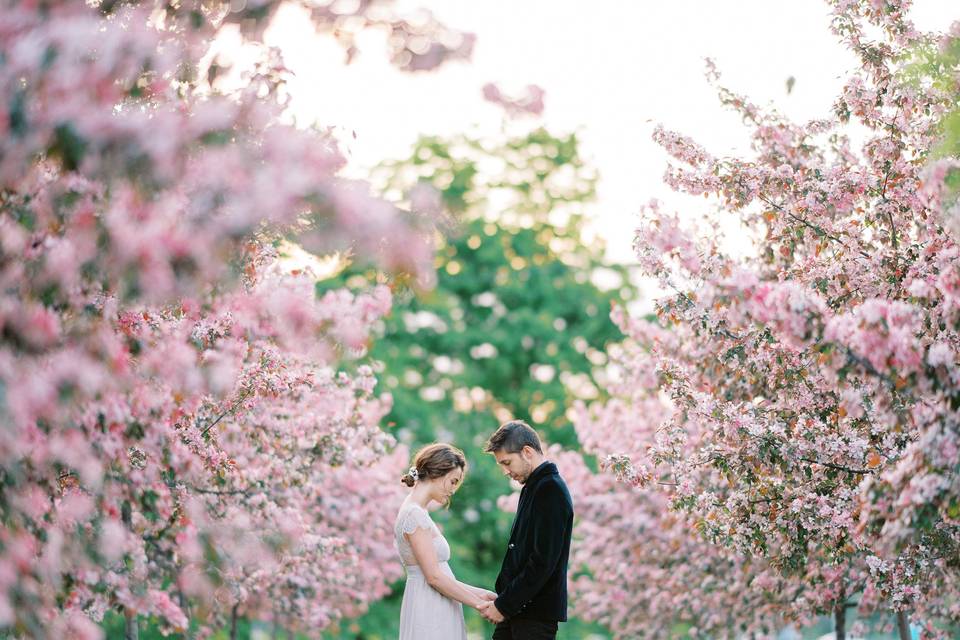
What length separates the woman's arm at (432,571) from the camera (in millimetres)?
7191

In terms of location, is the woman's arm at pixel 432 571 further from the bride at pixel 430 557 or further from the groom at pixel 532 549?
the groom at pixel 532 549

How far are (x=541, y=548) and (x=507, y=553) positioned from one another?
1.25 ft

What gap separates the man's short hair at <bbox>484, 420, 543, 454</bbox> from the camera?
704 cm

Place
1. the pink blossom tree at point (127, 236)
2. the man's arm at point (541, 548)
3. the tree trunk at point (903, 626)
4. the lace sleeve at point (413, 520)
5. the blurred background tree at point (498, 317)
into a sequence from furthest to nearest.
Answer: the blurred background tree at point (498, 317) < the tree trunk at point (903, 626) < the lace sleeve at point (413, 520) < the man's arm at point (541, 548) < the pink blossom tree at point (127, 236)

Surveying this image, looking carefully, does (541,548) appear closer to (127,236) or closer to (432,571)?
(432,571)

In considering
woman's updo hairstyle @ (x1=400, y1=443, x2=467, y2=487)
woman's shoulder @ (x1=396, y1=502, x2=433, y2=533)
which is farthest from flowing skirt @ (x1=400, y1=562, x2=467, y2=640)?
woman's updo hairstyle @ (x1=400, y1=443, x2=467, y2=487)

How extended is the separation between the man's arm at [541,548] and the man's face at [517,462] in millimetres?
204

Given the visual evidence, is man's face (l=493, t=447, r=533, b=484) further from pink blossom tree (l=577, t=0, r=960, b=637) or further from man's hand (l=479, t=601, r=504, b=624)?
pink blossom tree (l=577, t=0, r=960, b=637)

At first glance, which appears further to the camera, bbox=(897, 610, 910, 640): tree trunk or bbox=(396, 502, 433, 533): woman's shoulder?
bbox=(897, 610, 910, 640): tree trunk

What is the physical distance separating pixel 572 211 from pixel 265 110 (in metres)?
24.5

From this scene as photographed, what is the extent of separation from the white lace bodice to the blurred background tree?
54.7 feet

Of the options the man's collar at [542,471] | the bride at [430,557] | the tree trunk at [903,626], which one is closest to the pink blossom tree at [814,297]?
the tree trunk at [903,626]

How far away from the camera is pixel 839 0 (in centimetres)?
813

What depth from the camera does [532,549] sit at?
6.94 meters
